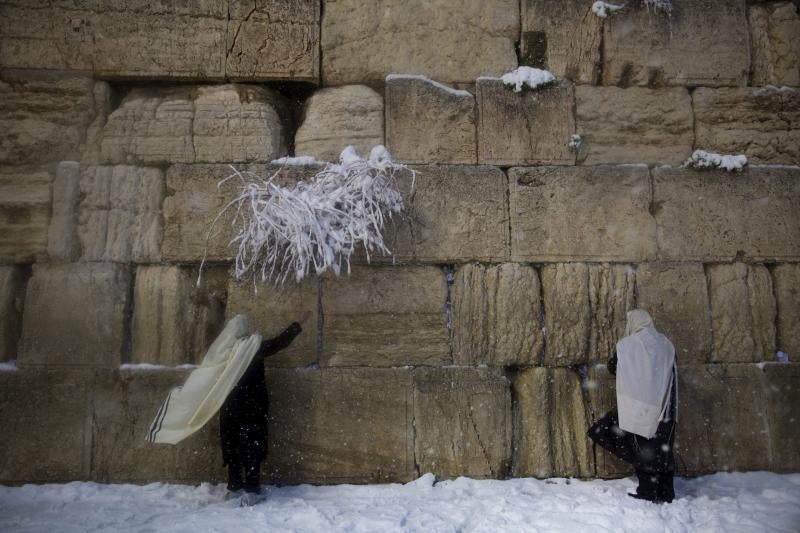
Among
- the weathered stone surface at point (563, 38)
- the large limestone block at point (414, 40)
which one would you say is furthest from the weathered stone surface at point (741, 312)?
the large limestone block at point (414, 40)

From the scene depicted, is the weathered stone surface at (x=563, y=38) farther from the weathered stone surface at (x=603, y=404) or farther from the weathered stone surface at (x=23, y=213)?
the weathered stone surface at (x=23, y=213)

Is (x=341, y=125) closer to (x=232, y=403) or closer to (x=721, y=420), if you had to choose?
(x=232, y=403)

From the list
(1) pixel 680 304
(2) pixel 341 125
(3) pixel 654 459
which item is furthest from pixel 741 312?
(2) pixel 341 125

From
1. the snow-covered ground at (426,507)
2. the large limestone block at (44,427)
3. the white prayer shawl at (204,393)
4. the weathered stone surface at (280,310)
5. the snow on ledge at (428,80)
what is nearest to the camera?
the snow-covered ground at (426,507)

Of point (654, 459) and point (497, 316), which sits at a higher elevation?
point (497, 316)

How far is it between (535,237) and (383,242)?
4.16 feet

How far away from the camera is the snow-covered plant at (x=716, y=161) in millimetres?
4539

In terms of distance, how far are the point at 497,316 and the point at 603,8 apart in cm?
290

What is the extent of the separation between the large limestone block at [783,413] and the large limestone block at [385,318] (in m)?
2.65

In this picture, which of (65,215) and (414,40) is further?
(414,40)

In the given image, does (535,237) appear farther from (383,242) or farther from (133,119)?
(133,119)

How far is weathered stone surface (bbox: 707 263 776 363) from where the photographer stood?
4395 mm

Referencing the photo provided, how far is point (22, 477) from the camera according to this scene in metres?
4.00

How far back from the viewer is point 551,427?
422cm
